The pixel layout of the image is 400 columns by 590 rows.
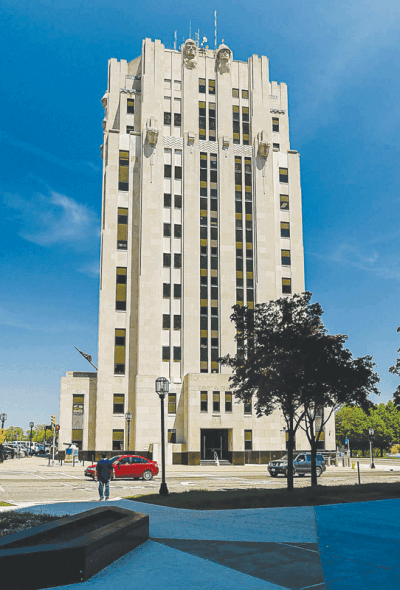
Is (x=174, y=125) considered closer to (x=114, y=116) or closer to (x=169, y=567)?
(x=114, y=116)

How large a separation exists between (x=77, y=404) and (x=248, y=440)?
1981 centimetres

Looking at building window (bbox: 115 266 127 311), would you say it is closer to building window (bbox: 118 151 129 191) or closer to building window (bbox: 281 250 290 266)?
A: building window (bbox: 118 151 129 191)

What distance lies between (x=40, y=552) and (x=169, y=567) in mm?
2105

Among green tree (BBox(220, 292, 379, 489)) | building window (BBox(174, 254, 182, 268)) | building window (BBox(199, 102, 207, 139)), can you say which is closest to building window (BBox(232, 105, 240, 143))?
building window (BBox(199, 102, 207, 139))

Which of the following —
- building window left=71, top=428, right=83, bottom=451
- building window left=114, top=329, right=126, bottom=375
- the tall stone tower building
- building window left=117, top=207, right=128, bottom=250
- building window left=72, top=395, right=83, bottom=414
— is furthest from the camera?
building window left=117, top=207, right=128, bottom=250

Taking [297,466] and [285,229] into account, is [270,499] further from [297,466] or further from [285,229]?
[285,229]

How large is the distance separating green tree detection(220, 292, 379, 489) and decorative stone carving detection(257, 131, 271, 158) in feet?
156

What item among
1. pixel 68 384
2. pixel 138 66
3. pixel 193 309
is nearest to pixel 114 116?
pixel 138 66

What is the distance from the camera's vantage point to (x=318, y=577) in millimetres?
7473

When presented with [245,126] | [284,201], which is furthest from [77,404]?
[245,126]

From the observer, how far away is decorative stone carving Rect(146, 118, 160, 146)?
212 ft

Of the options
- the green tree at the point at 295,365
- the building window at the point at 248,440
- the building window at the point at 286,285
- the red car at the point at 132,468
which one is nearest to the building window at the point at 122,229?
the building window at the point at 286,285

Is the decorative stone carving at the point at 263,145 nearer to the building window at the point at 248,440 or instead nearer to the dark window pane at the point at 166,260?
the dark window pane at the point at 166,260

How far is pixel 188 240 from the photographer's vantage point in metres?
64.0
